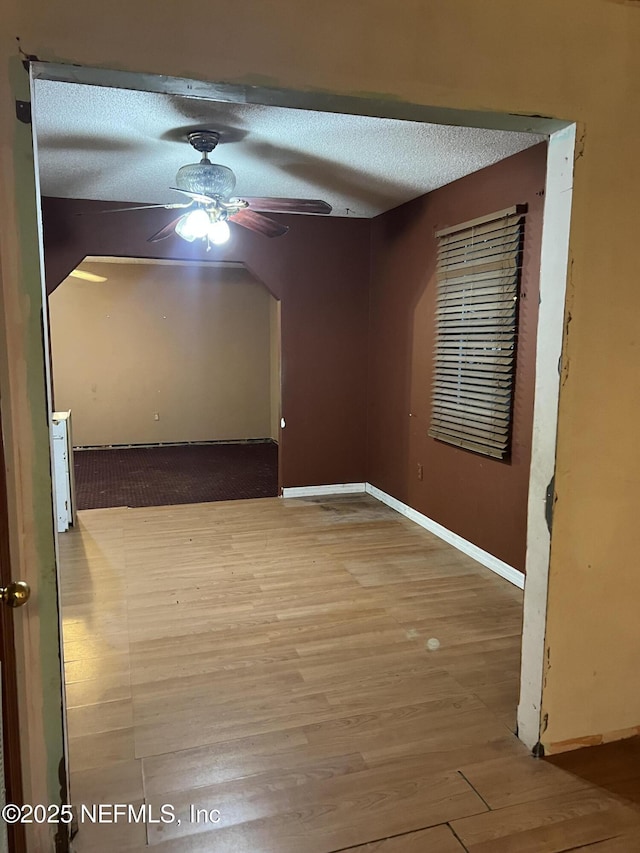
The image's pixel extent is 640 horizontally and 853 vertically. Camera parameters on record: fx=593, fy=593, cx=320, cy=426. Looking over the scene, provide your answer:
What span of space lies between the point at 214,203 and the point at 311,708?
2.69 meters

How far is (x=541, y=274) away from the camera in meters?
1.94

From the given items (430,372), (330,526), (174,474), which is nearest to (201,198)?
(430,372)

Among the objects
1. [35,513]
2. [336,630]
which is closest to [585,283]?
[35,513]

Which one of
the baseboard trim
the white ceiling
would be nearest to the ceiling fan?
the white ceiling

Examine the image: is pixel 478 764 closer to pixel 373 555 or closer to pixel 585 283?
pixel 585 283

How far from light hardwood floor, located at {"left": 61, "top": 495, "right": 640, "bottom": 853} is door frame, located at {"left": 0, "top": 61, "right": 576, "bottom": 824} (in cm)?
31

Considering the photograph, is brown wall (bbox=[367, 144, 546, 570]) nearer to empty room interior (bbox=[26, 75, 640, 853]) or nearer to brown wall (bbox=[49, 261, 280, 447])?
empty room interior (bbox=[26, 75, 640, 853])

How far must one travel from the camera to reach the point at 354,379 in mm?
5539

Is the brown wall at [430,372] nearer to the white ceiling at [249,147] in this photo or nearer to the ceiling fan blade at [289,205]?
the white ceiling at [249,147]

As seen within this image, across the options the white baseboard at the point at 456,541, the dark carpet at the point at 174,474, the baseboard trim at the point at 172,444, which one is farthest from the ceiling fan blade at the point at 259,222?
the baseboard trim at the point at 172,444

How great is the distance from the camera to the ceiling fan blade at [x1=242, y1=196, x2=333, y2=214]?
3.31 m

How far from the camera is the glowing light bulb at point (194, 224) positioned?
346 centimetres

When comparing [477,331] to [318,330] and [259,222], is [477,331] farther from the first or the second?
[318,330]

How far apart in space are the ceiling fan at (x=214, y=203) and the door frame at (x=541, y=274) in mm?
1639
